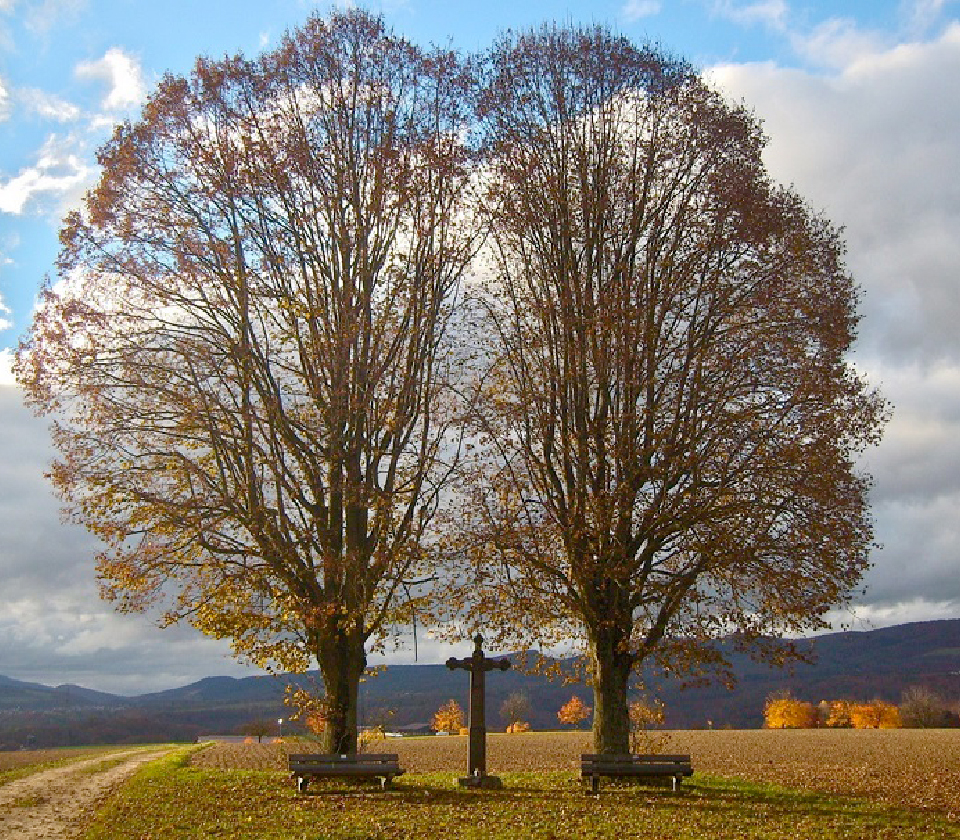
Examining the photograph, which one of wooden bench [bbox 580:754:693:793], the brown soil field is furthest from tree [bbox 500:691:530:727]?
wooden bench [bbox 580:754:693:793]

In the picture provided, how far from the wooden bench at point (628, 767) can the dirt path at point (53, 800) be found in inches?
352

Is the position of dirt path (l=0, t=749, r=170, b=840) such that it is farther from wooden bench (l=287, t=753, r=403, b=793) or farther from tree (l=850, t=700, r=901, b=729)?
tree (l=850, t=700, r=901, b=729)

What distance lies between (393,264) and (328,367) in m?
2.95

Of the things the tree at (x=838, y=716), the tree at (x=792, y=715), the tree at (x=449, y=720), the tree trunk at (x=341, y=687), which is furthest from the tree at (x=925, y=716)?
the tree trunk at (x=341, y=687)

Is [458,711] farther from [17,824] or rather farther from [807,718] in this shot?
[17,824]

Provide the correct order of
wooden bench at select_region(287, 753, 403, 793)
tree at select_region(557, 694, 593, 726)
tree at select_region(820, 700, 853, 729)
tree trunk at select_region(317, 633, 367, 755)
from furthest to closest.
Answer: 1. tree at select_region(557, 694, 593, 726)
2. tree at select_region(820, 700, 853, 729)
3. tree trunk at select_region(317, 633, 367, 755)
4. wooden bench at select_region(287, 753, 403, 793)

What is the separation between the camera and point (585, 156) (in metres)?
21.9

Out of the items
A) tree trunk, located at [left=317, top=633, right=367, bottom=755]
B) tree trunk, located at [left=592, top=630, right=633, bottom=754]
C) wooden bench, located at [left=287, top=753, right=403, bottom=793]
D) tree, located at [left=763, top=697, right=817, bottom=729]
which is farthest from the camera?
tree, located at [left=763, top=697, right=817, bottom=729]

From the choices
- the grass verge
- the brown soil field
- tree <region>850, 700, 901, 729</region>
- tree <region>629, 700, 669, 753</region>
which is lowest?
the brown soil field

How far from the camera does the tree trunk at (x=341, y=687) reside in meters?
20.5

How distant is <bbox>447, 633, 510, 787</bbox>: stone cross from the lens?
20.2 m

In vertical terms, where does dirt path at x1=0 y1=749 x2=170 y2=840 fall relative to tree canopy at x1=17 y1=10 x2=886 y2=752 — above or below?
below

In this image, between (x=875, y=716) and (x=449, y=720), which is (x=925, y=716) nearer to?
(x=875, y=716)

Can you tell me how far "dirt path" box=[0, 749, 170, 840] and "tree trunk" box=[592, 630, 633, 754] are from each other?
32.3 ft
